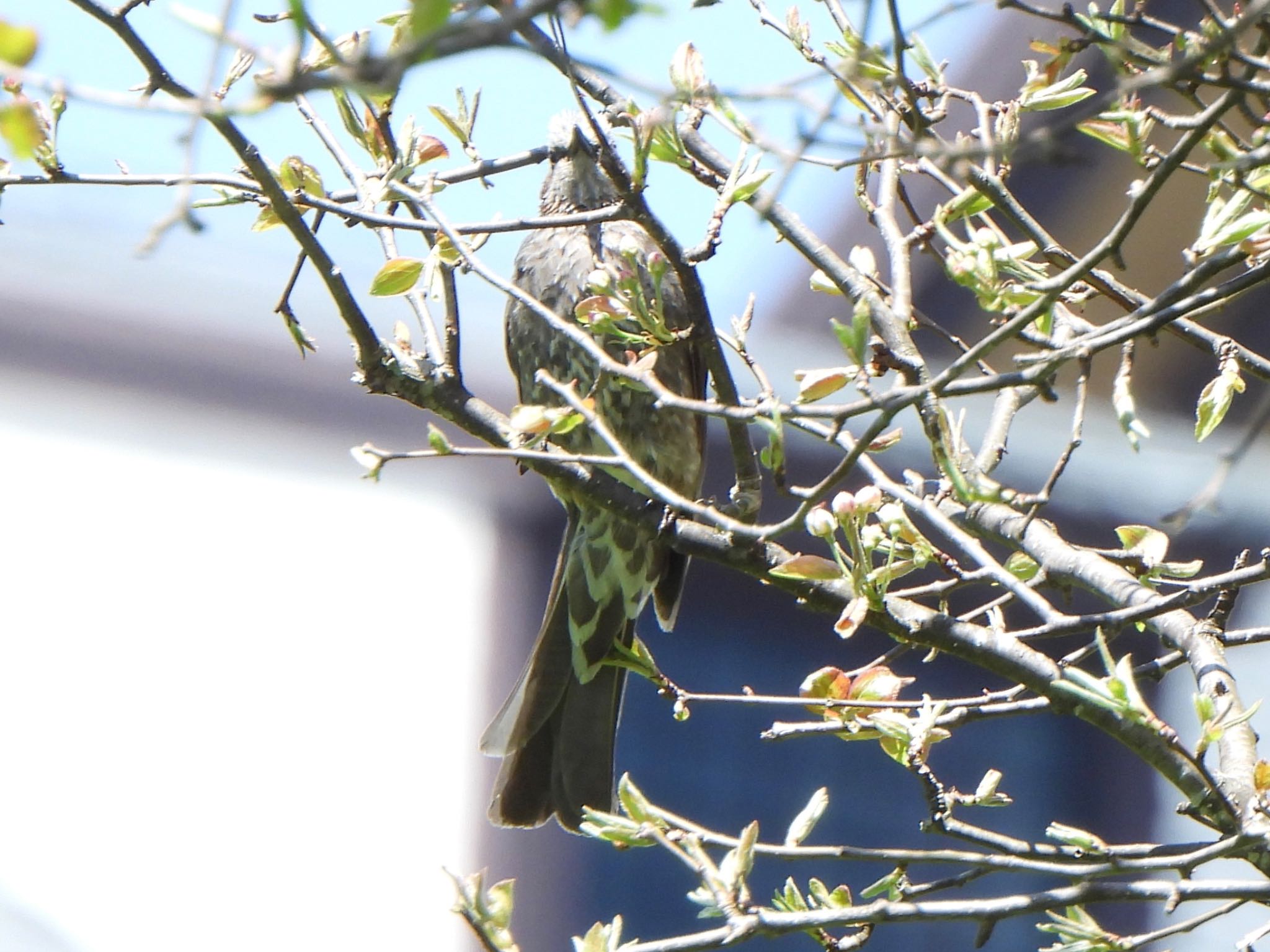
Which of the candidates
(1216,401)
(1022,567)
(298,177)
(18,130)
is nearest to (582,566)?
(1022,567)

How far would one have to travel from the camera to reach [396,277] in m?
1.59

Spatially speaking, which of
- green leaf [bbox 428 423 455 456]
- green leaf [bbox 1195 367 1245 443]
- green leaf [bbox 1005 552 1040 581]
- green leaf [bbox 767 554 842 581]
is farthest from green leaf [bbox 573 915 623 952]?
green leaf [bbox 1195 367 1245 443]

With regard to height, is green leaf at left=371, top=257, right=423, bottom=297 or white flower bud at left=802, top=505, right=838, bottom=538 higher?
green leaf at left=371, top=257, right=423, bottom=297

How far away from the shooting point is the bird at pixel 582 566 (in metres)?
2.67

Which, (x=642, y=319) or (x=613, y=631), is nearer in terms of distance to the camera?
(x=642, y=319)

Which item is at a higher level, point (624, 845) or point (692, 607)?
point (624, 845)

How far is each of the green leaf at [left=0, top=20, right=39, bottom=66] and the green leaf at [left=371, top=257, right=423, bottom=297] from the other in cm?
81

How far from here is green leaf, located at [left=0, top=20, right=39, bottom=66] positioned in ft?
Result: 2.48

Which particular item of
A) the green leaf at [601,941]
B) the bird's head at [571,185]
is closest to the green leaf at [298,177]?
the green leaf at [601,941]

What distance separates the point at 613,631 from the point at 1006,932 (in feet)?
10.1

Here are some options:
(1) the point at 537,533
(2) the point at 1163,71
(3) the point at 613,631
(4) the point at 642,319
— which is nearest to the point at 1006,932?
(1) the point at 537,533

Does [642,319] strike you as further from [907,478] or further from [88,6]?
[88,6]

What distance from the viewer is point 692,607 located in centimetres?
495

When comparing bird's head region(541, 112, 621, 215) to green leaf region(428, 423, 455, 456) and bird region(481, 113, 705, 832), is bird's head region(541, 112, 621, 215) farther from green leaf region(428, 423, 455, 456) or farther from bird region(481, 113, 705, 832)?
green leaf region(428, 423, 455, 456)
